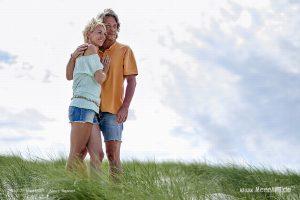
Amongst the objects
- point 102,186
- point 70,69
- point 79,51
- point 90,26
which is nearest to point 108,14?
point 90,26

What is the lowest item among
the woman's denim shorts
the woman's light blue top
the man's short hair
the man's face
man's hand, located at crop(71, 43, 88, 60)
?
the woman's denim shorts

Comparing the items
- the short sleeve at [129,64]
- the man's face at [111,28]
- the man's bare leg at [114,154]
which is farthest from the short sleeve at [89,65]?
the man's bare leg at [114,154]

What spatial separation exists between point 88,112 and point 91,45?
65 centimetres

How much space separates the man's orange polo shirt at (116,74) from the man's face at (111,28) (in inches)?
3.4

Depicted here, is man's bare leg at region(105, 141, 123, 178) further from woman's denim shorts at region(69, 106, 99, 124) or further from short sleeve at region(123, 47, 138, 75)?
short sleeve at region(123, 47, 138, 75)

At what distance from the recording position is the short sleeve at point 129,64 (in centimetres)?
484

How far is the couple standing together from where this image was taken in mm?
4316

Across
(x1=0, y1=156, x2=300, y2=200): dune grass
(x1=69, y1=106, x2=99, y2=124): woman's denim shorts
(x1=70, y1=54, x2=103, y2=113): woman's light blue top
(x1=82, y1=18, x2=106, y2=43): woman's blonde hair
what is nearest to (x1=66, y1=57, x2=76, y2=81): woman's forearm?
(x1=70, y1=54, x2=103, y2=113): woman's light blue top

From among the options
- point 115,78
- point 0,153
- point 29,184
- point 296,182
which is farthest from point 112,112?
point 0,153

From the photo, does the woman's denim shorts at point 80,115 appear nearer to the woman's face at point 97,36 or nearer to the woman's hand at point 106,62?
the woman's hand at point 106,62

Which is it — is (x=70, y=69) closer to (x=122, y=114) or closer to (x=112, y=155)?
(x=122, y=114)

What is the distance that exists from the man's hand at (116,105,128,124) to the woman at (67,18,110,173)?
25 centimetres

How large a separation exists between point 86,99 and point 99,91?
0.63 feet

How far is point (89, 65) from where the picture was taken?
4.41 m
